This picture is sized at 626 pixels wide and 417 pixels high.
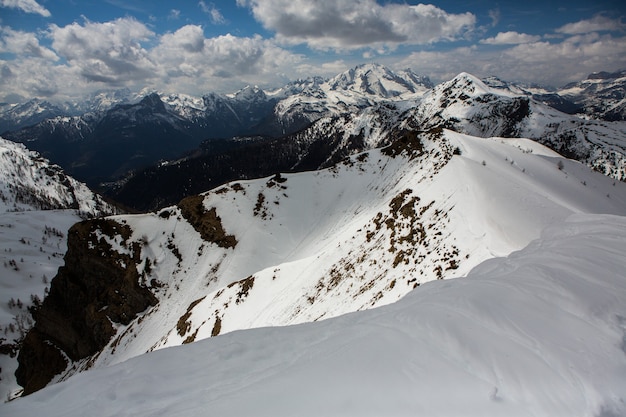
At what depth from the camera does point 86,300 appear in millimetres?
61500

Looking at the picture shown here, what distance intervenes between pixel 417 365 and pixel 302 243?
54.7 metres

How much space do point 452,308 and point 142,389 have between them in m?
6.34

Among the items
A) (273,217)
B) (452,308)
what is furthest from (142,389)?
(273,217)

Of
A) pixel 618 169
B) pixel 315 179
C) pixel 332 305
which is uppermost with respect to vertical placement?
pixel 315 179

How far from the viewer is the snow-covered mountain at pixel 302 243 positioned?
20.1m

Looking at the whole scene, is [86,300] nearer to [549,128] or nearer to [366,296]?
[366,296]

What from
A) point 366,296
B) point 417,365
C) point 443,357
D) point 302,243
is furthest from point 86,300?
point 443,357

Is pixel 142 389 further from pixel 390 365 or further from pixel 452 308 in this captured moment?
pixel 452 308

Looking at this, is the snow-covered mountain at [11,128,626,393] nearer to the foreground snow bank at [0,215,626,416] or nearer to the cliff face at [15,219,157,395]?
the cliff face at [15,219,157,395]

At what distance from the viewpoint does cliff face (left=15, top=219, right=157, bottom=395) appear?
5703cm

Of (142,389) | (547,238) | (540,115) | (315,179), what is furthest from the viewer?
(540,115)

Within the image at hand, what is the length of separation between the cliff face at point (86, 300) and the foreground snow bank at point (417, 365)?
5818 centimetres

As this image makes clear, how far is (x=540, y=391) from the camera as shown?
444cm

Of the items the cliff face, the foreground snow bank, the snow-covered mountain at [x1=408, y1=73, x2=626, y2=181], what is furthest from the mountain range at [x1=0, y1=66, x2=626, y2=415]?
the snow-covered mountain at [x1=408, y1=73, x2=626, y2=181]
